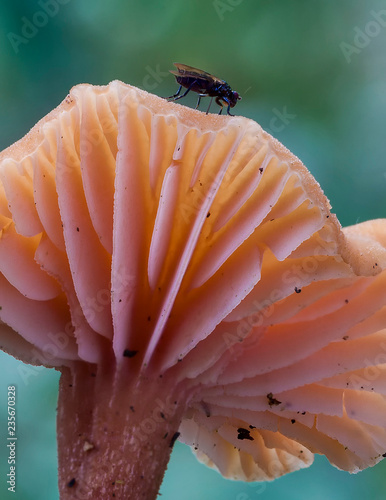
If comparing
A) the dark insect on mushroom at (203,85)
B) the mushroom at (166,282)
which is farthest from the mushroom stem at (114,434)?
the dark insect on mushroom at (203,85)

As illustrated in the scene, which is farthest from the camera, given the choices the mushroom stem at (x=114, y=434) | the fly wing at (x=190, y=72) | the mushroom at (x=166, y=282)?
the fly wing at (x=190, y=72)

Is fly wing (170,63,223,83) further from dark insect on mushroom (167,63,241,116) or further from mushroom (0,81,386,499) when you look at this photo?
mushroom (0,81,386,499)

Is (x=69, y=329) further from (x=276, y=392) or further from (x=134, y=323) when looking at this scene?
(x=276, y=392)

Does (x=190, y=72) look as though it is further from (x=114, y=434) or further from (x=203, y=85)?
(x=114, y=434)

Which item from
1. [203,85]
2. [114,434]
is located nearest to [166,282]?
[114,434]

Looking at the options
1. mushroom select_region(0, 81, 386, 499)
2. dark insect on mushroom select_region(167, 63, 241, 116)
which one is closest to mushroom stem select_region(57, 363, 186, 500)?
mushroom select_region(0, 81, 386, 499)

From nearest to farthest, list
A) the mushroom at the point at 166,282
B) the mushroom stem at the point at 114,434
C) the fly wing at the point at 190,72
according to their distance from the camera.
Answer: the mushroom at the point at 166,282, the mushroom stem at the point at 114,434, the fly wing at the point at 190,72

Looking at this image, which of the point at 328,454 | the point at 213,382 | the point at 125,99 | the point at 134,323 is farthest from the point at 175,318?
the point at 328,454

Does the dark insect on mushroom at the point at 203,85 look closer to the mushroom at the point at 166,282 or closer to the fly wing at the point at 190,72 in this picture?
the fly wing at the point at 190,72
